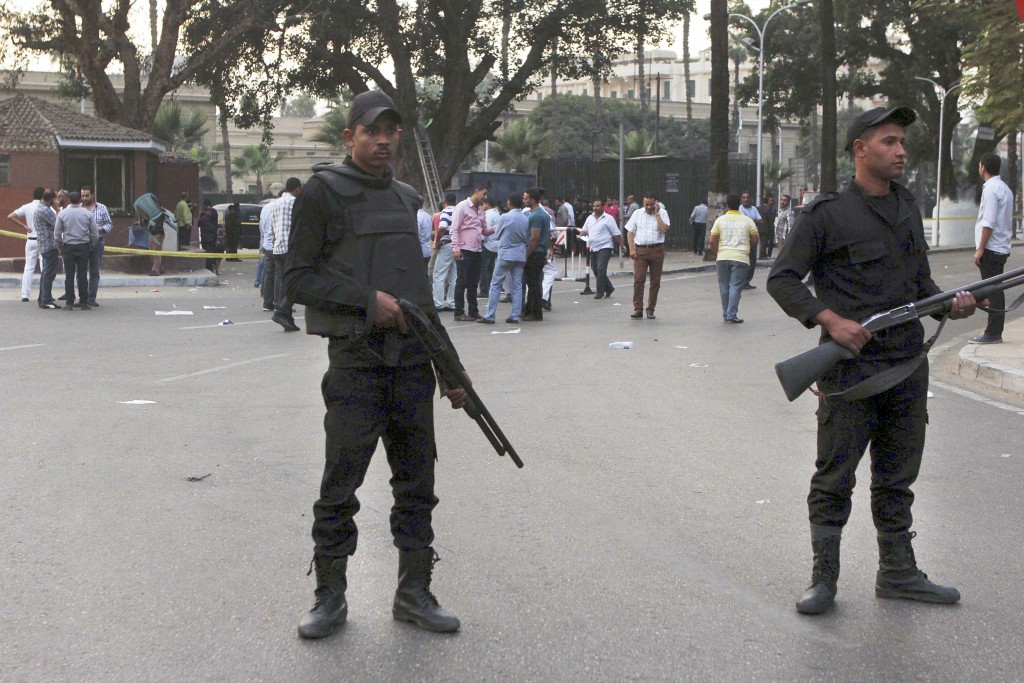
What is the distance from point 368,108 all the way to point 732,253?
12862 mm

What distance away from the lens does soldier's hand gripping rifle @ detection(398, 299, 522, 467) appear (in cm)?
434

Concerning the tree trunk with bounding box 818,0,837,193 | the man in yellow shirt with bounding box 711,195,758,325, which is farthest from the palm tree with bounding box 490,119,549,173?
the man in yellow shirt with bounding box 711,195,758,325

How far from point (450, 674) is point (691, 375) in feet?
25.9

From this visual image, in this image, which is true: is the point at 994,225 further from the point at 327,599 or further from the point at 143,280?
the point at 143,280

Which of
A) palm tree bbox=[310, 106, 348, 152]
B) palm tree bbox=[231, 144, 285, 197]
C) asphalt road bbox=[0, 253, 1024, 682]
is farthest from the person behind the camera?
palm tree bbox=[231, 144, 285, 197]

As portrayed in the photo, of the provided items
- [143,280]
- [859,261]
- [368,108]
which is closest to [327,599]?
[368,108]

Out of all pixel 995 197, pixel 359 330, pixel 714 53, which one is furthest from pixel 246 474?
pixel 714 53

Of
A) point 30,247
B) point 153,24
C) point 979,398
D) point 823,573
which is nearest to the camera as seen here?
point 823,573

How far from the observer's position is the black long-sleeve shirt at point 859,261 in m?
4.65

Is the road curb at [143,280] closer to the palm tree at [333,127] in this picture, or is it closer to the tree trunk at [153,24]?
the tree trunk at [153,24]

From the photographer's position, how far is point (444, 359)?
4.44 meters

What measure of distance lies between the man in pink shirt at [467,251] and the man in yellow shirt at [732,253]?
3143 mm

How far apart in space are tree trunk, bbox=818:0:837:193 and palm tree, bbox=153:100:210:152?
32450mm

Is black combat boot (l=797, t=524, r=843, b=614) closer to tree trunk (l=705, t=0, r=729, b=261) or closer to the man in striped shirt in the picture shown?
the man in striped shirt
